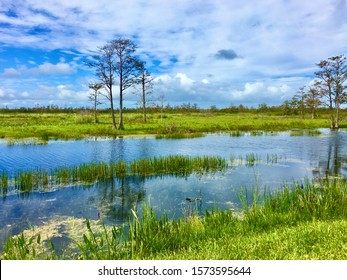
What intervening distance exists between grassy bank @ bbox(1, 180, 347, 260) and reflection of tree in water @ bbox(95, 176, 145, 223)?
2370 mm

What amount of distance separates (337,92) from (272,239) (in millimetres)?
44923

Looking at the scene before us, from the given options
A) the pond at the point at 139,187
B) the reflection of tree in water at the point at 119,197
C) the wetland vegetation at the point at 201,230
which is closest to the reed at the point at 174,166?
the pond at the point at 139,187

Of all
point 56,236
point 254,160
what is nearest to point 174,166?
point 254,160

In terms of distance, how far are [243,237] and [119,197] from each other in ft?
22.5

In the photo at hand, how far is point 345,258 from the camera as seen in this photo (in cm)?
502

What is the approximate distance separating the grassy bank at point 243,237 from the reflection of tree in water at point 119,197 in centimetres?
237

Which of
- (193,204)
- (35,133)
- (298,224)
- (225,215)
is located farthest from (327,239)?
(35,133)

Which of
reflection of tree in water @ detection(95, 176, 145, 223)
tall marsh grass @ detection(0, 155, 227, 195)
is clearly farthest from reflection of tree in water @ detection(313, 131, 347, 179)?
reflection of tree in water @ detection(95, 176, 145, 223)

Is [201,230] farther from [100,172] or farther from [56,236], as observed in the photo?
[100,172]

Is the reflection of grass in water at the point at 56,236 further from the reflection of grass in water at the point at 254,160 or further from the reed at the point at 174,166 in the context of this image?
the reflection of grass in water at the point at 254,160

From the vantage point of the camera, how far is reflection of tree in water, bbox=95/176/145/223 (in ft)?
34.3

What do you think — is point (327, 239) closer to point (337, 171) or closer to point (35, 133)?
point (337, 171)

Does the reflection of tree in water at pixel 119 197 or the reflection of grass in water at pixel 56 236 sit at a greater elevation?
the reflection of tree in water at pixel 119 197

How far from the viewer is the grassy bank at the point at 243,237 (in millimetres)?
5570
